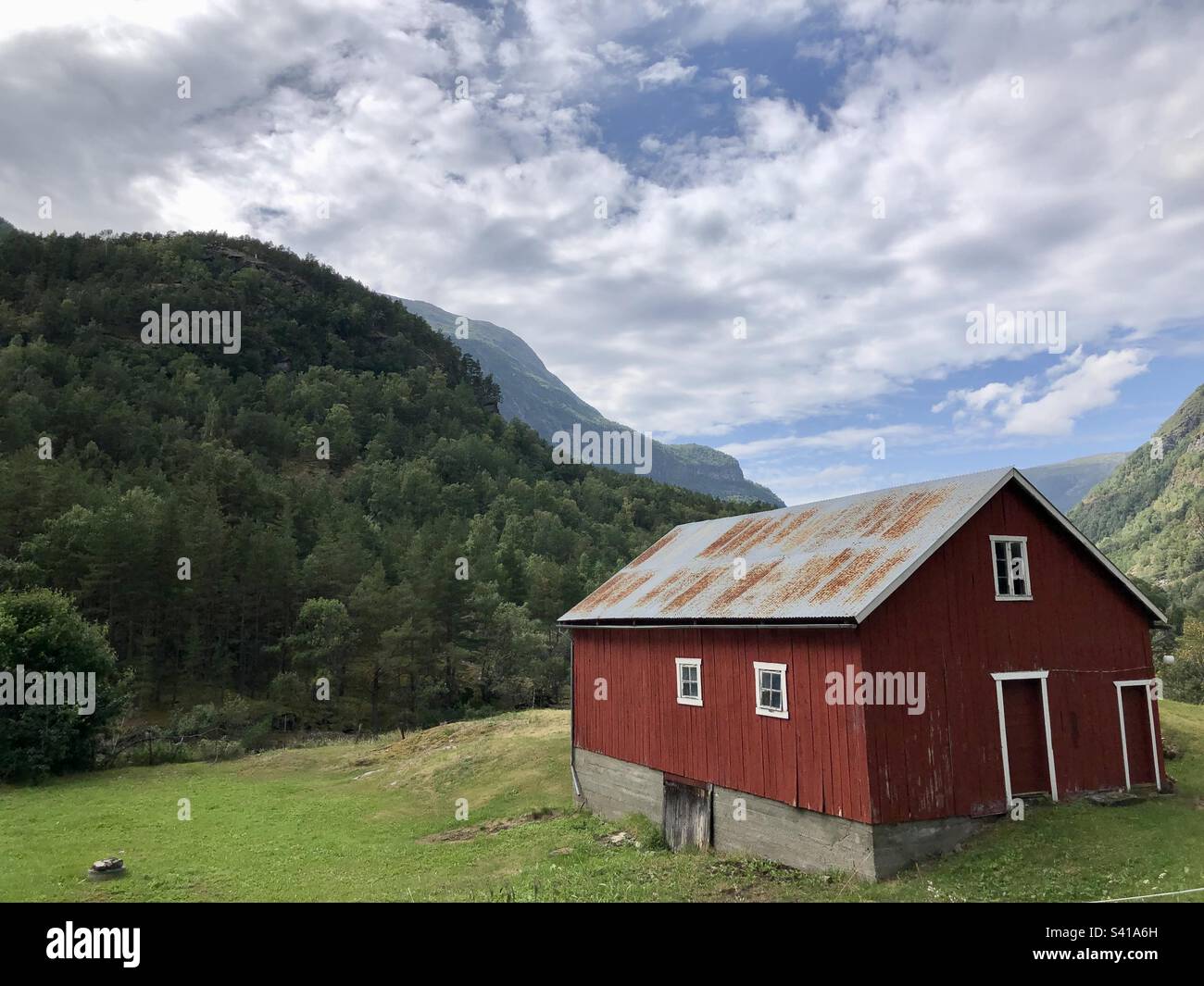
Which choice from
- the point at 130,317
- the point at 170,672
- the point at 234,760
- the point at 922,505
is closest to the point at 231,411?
the point at 130,317

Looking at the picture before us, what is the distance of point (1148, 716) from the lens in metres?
20.7

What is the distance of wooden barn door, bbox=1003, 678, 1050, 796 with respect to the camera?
1859 centimetres

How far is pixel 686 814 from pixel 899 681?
8473 mm

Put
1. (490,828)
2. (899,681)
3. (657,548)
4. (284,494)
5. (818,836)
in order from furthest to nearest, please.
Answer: (284,494), (657,548), (490,828), (818,836), (899,681)

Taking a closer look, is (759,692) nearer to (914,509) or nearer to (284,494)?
(914,509)

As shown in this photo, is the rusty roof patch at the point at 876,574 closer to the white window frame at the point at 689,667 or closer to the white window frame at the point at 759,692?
the white window frame at the point at 759,692

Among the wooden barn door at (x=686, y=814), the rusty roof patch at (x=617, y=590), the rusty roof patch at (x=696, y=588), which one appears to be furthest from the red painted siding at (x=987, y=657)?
the rusty roof patch at (x=617, y=590)

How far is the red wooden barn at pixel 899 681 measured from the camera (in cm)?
1709

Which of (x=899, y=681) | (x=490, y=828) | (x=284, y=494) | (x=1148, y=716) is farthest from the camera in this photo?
(x=284, y=494)

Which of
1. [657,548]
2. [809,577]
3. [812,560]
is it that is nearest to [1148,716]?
[812,560]

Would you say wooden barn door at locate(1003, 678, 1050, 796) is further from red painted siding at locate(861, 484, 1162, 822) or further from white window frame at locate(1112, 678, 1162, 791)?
white window frame at locate(1112, 678, 1162, 791)

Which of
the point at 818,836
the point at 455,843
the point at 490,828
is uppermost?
the point at 818,836

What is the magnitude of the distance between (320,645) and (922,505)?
50263 millimetres
